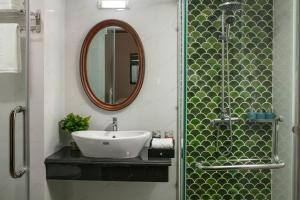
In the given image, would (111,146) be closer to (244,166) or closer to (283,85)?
(244,166)

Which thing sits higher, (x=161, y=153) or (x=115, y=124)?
(x=115, y=124)

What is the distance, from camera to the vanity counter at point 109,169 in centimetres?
204

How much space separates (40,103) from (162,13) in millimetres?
1243

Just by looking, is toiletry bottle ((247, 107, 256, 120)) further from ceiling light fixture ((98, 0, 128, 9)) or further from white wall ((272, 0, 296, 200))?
ceiling light fixture ((98, 0, 128, 9))

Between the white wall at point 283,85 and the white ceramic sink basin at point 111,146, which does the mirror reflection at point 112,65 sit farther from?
the white wall at point 283,85

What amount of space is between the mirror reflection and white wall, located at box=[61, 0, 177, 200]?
10 cm

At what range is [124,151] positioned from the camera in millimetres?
2066

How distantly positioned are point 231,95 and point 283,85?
0.35 meters

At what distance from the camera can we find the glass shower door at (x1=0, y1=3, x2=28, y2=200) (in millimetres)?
1940

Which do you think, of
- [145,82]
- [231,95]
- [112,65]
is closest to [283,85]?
[231,95]

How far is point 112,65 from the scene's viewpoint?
2.53m

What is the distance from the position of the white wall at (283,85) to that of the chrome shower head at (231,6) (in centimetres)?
23

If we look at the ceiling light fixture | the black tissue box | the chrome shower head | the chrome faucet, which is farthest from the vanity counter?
the ceiling light fixture

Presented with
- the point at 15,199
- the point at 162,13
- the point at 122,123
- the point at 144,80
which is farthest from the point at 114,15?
the point at 15,199
